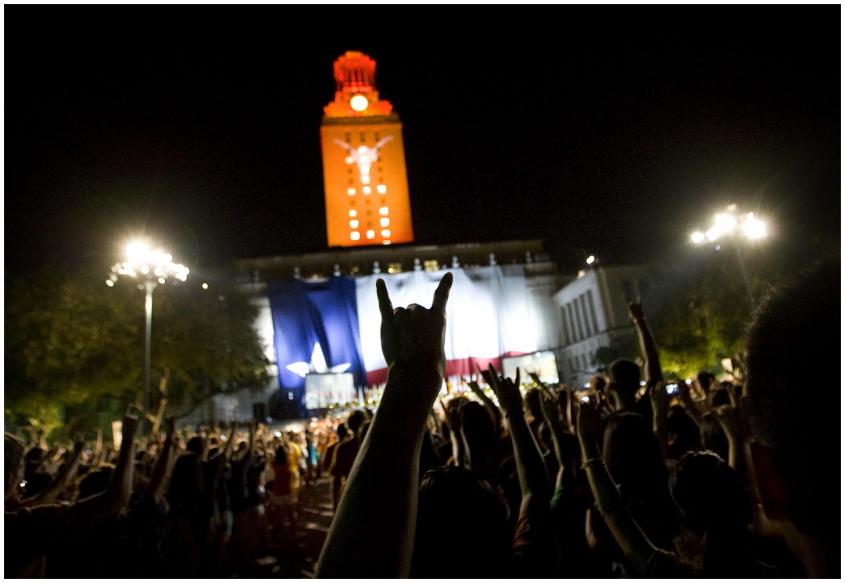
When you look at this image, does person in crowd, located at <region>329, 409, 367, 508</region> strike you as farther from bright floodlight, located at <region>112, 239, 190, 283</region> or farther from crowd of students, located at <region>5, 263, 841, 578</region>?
bright floodlight, located at <region>112, 239, 190, 283</region>

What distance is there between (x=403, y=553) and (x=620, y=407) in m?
3.67

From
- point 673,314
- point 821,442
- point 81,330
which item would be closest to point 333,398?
point 81,330

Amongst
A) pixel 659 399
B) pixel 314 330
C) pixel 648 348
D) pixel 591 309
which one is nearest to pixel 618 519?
pixel 659 399

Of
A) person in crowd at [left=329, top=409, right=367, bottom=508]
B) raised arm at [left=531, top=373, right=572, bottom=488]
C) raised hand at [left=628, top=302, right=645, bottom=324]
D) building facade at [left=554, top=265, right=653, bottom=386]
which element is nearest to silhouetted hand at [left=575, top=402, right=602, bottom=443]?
raised arm at [left=531, top=373, right=572, bottom=488]

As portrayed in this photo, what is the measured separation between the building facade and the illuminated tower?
17191 mm

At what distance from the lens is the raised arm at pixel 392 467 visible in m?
1.08

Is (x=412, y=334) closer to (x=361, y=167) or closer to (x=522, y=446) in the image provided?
(x=522, y=446)

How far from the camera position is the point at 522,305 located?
1132 inches

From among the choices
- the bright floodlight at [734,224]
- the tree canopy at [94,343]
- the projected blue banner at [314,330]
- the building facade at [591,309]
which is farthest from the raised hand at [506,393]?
the building facade at [591,309]

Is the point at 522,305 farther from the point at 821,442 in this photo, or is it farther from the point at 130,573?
the point at 821,442

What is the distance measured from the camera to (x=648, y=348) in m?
5.11

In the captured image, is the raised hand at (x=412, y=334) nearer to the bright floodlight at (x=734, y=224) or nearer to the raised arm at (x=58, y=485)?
the raised arm at (x=58, y=485)

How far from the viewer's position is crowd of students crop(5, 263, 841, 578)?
110 cm

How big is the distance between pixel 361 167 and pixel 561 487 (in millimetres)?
51236
